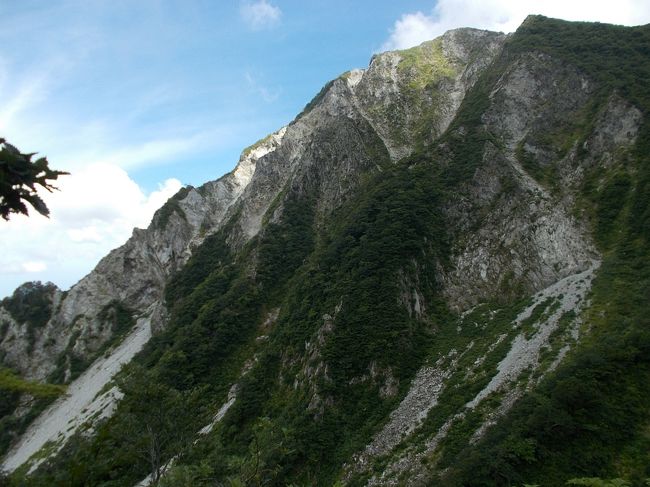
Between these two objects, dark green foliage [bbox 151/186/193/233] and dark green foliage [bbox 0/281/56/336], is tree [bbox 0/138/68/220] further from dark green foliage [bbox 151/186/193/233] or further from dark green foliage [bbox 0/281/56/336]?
dark green foliage [bbox 0/281/56/336]

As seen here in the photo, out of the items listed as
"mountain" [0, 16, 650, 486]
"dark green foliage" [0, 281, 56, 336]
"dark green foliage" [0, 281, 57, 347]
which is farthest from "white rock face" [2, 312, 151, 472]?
"dark green foliage" [0, 281, 56, 336]

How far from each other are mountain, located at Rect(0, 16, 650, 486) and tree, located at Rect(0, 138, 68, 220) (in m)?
4.17

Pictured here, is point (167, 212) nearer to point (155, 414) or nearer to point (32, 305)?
point (32, 305)

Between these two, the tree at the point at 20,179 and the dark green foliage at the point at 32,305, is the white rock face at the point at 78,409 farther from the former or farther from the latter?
the tree at the point at 20,179

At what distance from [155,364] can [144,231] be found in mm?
64855

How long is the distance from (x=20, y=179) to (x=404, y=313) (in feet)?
153

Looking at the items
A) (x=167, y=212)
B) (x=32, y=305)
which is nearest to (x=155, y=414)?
(x=167, y=212)

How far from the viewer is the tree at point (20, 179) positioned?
637cm

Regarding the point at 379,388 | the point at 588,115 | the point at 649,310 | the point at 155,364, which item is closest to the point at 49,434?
the point at 155,364

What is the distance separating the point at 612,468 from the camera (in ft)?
76.1

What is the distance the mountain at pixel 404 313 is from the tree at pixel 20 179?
4.17 m

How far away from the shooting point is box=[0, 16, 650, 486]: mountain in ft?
83.0

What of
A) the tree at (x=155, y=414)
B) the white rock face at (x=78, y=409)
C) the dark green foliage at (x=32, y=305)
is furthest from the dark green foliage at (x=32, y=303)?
the tree at (x=155, y=414)

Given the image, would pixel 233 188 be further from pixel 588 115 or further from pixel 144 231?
pixel 588 115
